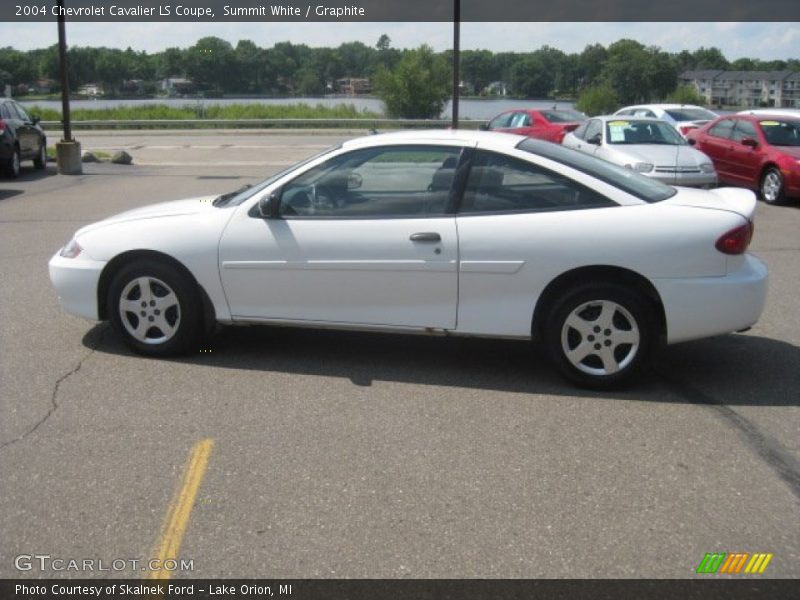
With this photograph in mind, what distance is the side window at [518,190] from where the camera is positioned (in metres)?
5.30

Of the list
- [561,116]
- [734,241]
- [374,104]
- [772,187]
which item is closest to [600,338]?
[734,241]

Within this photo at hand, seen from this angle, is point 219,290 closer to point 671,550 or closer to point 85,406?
point 85,406

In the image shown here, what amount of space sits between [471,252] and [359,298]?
0.78 m

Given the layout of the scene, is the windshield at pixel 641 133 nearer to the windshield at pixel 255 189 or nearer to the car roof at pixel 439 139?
the car roof at pixel 439 139

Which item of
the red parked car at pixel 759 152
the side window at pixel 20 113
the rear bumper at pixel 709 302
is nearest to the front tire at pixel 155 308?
the rear bumper at pixel 709 302

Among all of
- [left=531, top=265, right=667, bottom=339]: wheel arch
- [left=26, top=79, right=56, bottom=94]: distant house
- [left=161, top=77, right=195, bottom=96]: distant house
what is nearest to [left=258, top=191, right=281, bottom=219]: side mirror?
[left=531, top=265, right=667, bottom=339]: wheel arch

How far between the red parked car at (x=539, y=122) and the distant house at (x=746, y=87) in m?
7.21

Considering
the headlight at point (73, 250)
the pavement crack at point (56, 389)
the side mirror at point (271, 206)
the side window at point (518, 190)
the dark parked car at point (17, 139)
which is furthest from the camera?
the dark parked car at point (17, 139)

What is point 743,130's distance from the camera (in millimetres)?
15789

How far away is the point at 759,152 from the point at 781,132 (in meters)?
0.58

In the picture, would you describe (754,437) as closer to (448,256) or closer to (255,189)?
(448,256)

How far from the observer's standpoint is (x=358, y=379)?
549 centimetres

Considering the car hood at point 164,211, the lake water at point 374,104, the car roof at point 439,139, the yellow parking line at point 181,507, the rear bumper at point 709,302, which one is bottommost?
the yellow parking line at point 181,507

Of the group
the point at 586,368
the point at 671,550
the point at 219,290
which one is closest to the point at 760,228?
the point at 586,368
